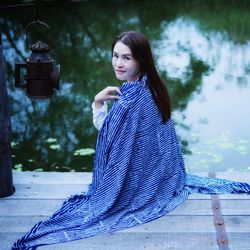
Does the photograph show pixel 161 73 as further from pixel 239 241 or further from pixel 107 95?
pixel 239 241

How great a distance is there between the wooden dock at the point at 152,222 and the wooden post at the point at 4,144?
0.06 metres

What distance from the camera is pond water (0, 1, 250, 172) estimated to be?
5.58 meters

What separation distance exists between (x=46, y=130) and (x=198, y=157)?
1.64 metres

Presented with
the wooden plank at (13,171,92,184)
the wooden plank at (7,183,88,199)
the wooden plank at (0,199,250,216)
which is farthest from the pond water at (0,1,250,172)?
the wooden plank at (0,199,250,216)

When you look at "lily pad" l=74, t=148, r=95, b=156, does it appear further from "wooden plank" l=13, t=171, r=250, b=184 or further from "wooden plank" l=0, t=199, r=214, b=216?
"wooden plank" l=0, t=199, r=214, b=216

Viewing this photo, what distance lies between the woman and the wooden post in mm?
388

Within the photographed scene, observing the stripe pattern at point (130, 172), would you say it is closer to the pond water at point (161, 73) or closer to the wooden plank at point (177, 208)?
the wooden plank at point (177, 208)

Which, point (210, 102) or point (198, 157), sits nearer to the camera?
point (198, 157)

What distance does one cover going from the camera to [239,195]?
131 inches

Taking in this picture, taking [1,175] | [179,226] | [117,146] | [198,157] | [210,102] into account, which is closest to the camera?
[179,226]

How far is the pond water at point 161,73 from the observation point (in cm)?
558

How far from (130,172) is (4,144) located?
75cm

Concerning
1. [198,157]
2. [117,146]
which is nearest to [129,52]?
[117,146]

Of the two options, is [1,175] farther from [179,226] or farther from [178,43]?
[178,43]
